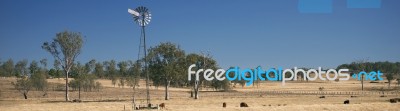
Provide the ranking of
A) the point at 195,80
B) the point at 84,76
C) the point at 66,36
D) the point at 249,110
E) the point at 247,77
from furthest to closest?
1. the point at 247,77
2. the point at 84,76
3. the point at 195,80
4. the point at 66,36
5. the point at 249,110

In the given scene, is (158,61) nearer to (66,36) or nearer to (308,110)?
(66,36)

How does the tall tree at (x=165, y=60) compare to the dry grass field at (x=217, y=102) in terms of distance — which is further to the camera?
the tall tree at (x=165, y=60)

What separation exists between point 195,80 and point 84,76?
31.5 m

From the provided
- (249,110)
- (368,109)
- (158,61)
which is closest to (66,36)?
(158,61)

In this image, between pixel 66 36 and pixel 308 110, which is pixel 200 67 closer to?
pixel 66 36

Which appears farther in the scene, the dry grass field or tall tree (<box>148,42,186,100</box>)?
tall tree (<box>148,42,186,100</box>)

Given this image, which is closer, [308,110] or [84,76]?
[308,110]

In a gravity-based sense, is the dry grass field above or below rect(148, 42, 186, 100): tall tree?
below

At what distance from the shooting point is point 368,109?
48.4m

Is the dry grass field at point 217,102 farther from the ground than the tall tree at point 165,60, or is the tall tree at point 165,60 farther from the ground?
the tall tree at point 165,60

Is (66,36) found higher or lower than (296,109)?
higher

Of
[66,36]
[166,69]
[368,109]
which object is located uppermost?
[66,36]

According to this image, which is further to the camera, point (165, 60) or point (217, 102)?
point (165, 60)

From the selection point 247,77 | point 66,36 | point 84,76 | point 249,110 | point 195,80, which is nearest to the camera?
point 249,110
